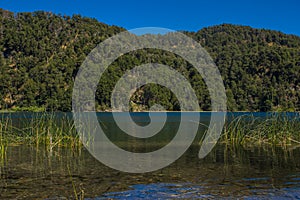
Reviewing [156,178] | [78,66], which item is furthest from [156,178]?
[78,66]

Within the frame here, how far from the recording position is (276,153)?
53.2ft

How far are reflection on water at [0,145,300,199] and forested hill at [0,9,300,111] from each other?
91179 millimetres

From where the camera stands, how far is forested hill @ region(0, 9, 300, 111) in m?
120

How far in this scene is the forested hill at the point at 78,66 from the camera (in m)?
120

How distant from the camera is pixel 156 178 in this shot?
10773mm

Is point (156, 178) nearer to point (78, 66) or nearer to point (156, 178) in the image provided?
point (156, 178)

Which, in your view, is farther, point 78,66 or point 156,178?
point 78,66

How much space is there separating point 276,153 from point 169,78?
409ft

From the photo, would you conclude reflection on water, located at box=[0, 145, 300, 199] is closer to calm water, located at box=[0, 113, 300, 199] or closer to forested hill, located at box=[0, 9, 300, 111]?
calm water, located at box=[0, 113, 300, 199]

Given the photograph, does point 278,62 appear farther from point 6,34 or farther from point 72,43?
point 6,34

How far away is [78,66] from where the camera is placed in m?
140

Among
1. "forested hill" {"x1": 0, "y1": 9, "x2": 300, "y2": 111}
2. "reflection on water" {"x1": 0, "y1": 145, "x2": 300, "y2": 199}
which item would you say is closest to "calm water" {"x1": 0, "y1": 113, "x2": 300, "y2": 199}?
"reflection on water" {"x1": 0, "y1": 145, "x2": 300, "y2": 199}

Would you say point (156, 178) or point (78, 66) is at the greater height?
point (78, 66)

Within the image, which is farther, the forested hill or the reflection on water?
the forested hill
